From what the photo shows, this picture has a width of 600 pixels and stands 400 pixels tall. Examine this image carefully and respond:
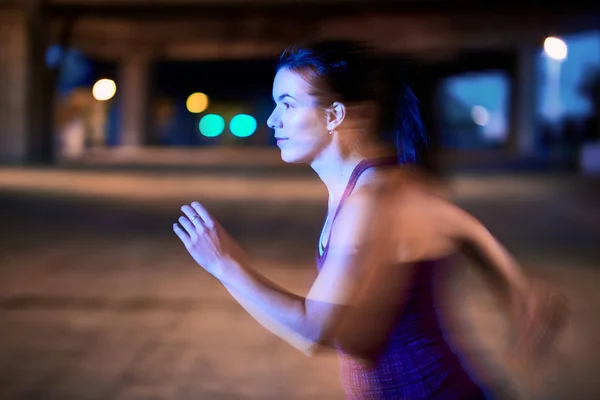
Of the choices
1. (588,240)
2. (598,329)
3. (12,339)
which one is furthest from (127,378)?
(588,240)

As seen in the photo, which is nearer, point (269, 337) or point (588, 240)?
point (269, 337)

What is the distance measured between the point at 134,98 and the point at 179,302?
50.2m

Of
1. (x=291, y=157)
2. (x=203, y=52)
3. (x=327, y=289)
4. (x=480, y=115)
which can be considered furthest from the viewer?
A: (x=480, y=115)

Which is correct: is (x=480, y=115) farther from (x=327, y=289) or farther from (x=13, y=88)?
(x=327, y=289)

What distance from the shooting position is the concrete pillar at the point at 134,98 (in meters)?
56.0

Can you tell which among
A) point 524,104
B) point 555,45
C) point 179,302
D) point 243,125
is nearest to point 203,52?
point 524,104

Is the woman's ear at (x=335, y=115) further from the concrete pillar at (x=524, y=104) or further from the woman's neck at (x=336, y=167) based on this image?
the concrete pillar at (x=524, y=104)

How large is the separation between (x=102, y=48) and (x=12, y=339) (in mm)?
45771

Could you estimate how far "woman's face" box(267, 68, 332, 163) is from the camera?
2273 mm

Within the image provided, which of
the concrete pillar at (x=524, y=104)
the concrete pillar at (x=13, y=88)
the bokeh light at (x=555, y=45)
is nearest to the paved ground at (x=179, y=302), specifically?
the bokeh light at (x=555, y=45)

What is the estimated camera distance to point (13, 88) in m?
35.0

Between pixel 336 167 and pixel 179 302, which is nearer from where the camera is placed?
pixel 336 167

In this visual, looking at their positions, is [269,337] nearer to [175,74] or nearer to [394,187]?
[394,187]

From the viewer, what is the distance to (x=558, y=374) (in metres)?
6.25
